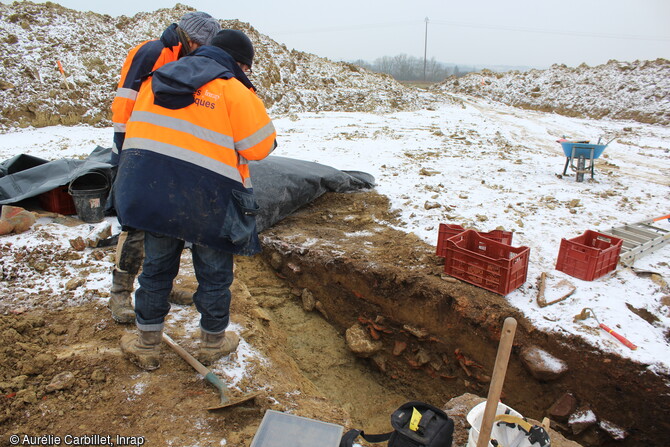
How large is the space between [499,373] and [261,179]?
3758mm

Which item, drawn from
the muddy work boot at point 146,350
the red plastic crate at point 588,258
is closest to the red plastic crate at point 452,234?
the red plastic crate at point 588,258

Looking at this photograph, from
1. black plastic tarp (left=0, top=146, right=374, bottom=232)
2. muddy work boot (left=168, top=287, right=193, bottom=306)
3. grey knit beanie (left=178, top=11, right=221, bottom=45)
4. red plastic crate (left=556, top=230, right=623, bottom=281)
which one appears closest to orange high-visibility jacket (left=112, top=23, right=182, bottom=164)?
grey knit beanie (left=178, top=11, right=221, bottom=45)

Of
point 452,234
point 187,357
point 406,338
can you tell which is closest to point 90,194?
point 187,357

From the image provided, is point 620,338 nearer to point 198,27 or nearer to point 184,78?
Answer: point 184,78

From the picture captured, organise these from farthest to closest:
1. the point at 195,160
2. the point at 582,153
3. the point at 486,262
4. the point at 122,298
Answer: the point at 582,153 → the point at 486,262 → the point at 122,298 → the point at 195,160

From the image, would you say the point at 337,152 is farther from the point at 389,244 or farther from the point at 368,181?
the point at 389,244

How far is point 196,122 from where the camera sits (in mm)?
2193

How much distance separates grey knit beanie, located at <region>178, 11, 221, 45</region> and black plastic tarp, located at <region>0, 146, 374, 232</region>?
2382 millimetres

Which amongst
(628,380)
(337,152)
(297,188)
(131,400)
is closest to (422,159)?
(337,152)

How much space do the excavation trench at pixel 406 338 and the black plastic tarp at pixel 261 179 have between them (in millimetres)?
324

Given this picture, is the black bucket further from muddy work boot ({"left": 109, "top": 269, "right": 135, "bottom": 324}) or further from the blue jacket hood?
the blue jacket hood

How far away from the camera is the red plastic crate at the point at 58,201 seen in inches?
183

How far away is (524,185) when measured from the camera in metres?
6.42

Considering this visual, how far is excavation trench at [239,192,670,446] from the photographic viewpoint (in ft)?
10.3
